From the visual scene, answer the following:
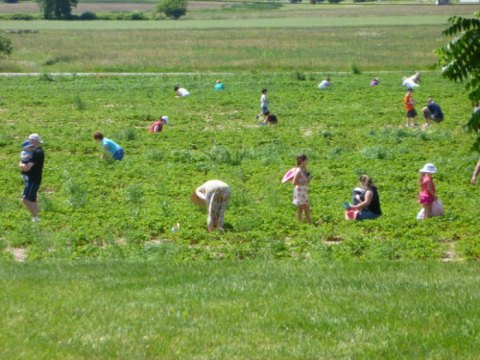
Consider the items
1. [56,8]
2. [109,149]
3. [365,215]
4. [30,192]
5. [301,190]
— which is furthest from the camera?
[56,8]

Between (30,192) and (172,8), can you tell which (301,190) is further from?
(172,8)

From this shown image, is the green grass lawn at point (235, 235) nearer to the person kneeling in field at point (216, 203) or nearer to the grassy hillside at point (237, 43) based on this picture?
the person kneeling in field at point (216, 203)

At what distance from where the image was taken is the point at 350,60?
57594mm

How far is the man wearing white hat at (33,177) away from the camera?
1595 cm

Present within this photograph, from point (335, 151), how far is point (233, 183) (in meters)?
4.57

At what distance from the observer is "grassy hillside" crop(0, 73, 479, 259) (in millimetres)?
14203

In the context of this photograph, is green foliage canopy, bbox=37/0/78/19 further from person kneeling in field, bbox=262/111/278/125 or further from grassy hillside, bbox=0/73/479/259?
person kneeling in field, bbox=262/111/278/125

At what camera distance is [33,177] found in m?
16.2

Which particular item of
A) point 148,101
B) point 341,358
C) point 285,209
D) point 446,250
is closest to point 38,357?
point 341,358

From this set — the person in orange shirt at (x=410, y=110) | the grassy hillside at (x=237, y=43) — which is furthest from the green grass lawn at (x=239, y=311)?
the grassy hillside at (x=237, y=43)

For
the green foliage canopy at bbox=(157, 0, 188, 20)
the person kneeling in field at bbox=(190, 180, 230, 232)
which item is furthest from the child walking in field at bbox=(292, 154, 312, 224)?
the green foliage canopy at bbox=(157, 0, 188, 20)

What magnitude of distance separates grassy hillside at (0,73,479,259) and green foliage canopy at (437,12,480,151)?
20.3 feet

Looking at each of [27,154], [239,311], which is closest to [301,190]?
[27,154]

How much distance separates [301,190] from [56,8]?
375ft
